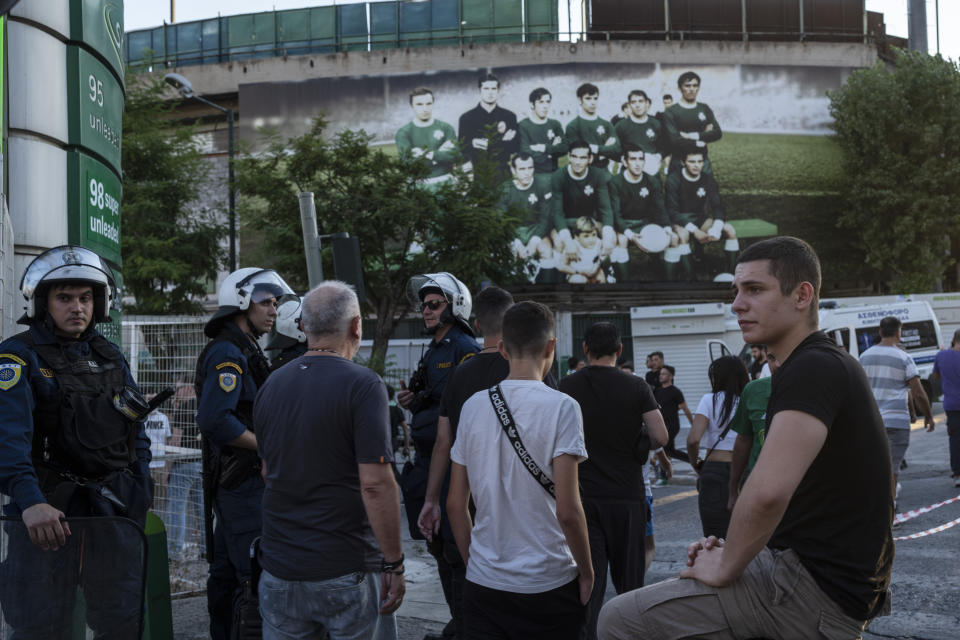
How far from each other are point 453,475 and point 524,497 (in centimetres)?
35

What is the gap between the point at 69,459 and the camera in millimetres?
3773

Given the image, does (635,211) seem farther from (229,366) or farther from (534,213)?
(229,366)

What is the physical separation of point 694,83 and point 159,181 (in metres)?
19.0

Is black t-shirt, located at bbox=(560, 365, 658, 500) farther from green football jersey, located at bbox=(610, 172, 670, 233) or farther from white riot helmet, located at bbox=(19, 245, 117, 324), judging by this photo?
green football jersey, located at bbox=(610, 172, 670, 233)

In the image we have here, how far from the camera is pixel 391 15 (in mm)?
35969

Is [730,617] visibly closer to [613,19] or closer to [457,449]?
[457,449]

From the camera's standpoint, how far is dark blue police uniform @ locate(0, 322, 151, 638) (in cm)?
341

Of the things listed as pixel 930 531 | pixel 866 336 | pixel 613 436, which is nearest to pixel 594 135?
pixel 866 336

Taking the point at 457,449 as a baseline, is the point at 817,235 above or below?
above

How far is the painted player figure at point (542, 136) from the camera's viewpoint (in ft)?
106

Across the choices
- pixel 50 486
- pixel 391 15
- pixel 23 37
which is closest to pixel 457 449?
pixel 50 486

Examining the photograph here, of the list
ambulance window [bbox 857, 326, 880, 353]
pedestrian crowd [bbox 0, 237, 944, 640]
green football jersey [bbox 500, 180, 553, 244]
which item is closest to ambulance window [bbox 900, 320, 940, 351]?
ambulance window [bbox 857, 326, 880, 353]

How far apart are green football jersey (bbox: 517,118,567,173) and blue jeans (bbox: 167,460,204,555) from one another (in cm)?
2589

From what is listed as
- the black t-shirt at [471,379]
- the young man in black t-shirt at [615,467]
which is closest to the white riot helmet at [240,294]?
the black t-shirt at [471,379]
